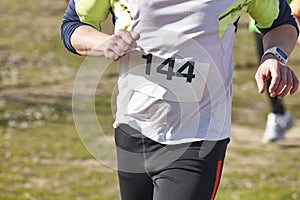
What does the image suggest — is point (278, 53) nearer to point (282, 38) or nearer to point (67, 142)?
point (282, 38)

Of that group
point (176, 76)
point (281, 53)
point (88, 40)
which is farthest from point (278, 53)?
point (88, 40)

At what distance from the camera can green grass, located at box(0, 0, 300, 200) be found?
6473 millimetres

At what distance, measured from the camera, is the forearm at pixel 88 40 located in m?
Result: 2.83

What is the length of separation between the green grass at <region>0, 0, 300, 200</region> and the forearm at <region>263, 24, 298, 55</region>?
35.4 inches

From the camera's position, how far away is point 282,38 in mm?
3109

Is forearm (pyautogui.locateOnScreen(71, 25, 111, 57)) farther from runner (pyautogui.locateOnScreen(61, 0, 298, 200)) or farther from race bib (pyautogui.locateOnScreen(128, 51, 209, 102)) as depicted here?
race bib (pyautogui.locateOnScreen(128, 51, 209, 102))

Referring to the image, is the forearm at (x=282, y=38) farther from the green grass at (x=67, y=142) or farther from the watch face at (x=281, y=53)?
the green grass at (x=67, y=142)

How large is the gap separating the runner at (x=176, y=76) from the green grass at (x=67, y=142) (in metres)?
0.48

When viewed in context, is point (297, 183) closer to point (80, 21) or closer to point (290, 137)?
point (290, 137)

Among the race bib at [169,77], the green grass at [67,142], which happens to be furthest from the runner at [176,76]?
the green grass at [67,142]

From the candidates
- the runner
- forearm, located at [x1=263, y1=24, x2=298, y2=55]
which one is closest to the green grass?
the runner

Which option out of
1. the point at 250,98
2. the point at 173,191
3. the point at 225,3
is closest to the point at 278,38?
the point at 225,3

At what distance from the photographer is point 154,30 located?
2939 mm

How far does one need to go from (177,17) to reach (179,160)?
21.9 inches
